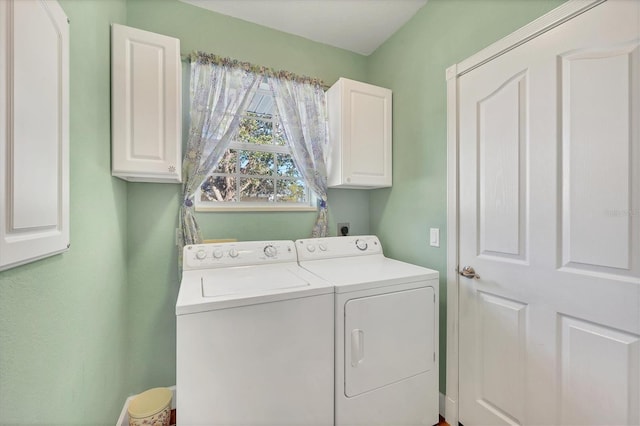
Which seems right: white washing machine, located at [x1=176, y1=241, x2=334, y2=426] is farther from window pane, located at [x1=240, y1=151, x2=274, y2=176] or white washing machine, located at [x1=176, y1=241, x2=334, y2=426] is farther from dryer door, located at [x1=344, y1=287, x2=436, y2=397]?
window pane, located at [x1=240, y1=151, x2=274, y2=176]

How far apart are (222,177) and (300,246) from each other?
815 mm

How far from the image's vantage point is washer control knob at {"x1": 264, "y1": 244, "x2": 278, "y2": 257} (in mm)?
1812

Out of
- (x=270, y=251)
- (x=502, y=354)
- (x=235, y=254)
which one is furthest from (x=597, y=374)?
(x=235, y=254)

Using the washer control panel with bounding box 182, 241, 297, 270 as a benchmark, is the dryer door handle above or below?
below

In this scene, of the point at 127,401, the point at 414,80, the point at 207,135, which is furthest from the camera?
the point at 414,80

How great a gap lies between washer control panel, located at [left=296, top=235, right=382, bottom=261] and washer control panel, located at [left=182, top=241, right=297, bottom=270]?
9cm

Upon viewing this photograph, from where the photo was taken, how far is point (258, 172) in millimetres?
2135

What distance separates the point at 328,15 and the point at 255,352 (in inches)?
A: 90.2

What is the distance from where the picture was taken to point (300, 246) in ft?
6.32

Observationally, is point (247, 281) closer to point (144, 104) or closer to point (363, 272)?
point (363, 272)

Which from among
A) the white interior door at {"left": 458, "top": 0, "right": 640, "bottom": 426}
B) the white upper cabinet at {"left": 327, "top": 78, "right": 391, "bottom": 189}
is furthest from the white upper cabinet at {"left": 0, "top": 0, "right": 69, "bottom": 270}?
the white interior door at {"left": 458, "top": 0, "right": 640, "bottom": 426}

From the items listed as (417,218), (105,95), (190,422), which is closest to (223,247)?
(190,422)

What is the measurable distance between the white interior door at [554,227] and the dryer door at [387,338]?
0.29m

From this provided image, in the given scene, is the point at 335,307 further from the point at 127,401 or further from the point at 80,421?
the point at 127,401
